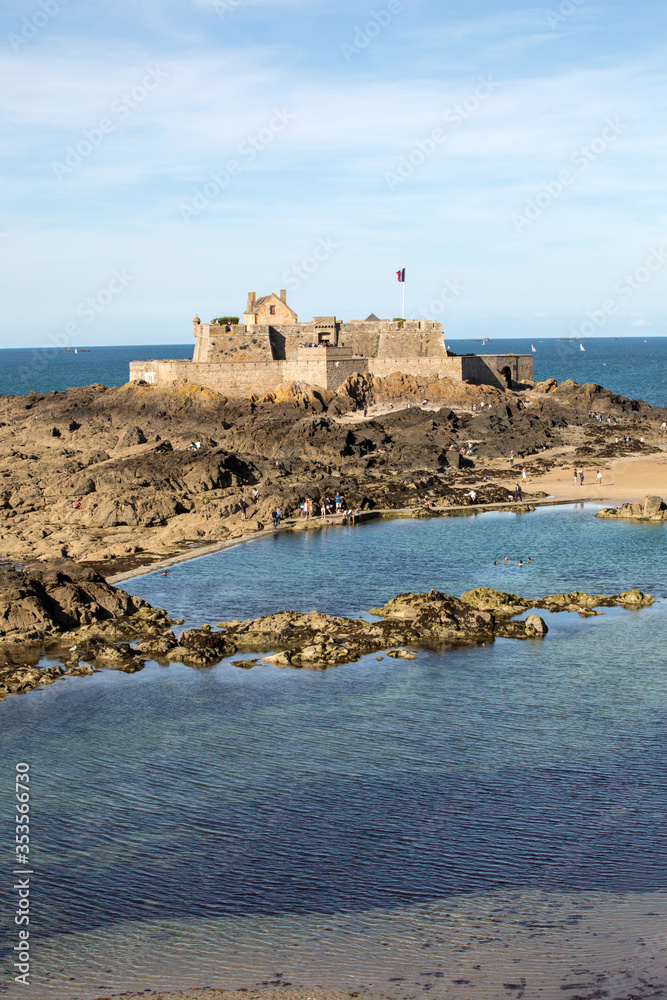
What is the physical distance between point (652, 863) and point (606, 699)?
25.0 ft

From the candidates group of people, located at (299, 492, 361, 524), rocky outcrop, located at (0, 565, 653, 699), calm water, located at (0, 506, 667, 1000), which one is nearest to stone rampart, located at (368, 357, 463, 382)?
group of people, located at (299, 492, 361, 524)

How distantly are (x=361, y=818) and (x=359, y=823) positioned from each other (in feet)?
0.59

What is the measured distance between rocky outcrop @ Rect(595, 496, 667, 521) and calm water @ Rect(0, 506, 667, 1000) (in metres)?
14.7

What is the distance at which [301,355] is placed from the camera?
6950cm

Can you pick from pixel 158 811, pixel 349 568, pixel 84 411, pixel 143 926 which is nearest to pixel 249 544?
pixel 349 568

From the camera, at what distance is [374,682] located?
79.7ft

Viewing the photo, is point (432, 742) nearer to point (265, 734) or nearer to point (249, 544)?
point (265, 734)

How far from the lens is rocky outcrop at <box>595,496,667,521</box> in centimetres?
4322

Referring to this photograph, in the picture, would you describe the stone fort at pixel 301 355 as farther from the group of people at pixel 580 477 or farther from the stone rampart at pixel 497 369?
the group of people at pixel 580 477

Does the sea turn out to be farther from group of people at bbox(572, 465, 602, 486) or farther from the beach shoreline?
group of people at bbox(572, 465, 602, 486)

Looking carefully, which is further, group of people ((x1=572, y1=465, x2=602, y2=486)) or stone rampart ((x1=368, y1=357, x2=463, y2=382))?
stone rampart ((x1=368, y1=357, x2=463, y2=382))

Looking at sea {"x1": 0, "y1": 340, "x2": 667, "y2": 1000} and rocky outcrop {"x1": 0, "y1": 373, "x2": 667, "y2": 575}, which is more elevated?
rocky outcrop {"x1": 0, "y1": 373, "x2": 667, "y2": 575}

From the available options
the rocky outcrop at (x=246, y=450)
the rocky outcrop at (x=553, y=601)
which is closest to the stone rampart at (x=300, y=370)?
the rocky outcrop at (x=246, y=450)

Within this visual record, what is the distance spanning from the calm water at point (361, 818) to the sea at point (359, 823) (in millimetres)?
47
